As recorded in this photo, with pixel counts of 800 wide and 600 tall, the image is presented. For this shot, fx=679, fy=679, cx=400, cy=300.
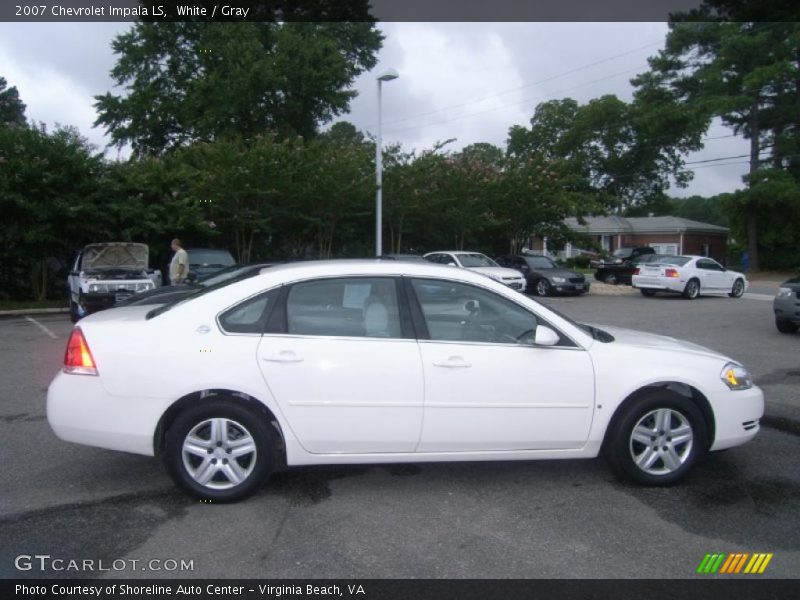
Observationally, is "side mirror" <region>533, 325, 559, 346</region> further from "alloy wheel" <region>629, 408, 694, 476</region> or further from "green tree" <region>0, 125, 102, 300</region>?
"green tree" <region>0, 125, 102, 300</region>

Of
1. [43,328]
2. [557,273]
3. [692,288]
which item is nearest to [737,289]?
[692,288]

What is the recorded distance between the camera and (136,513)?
4.18 metres

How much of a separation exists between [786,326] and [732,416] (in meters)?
9.31

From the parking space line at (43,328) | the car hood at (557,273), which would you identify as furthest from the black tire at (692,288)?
the parking space line at (43,328)

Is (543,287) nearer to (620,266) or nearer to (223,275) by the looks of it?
(620,266)

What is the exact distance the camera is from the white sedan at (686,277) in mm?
21391

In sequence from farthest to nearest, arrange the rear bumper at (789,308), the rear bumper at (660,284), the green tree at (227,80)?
the green tree at (227,80) → the rear bumper at (660,284) → the rear bumper at (789,308)

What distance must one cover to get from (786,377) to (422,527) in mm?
6511

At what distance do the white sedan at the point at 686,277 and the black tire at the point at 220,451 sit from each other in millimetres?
19571

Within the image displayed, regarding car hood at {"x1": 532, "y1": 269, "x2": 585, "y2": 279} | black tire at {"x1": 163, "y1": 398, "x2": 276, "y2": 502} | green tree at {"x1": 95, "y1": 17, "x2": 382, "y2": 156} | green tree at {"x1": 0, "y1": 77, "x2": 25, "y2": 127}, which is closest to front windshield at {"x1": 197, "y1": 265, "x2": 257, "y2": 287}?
black tire at {"x1": 163, "y1": 398, "x2": 276, "y2": 502}

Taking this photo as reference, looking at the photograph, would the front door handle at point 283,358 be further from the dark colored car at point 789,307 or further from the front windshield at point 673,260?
the front windshield at point 673,260

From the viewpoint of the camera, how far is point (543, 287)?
22.8m

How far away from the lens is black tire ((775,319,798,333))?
12477mm
